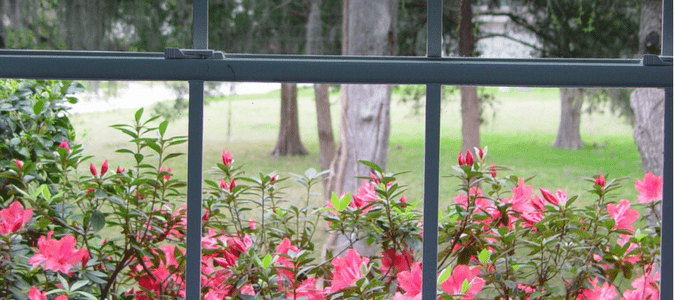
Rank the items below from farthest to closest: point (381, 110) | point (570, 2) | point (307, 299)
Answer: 1. point (570, 2)
2. point (381, 110)
3. point (307, 299)

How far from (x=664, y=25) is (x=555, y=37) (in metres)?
5.15

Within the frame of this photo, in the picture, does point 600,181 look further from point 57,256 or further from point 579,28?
point 579,28

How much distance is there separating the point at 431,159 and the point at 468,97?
528 cm

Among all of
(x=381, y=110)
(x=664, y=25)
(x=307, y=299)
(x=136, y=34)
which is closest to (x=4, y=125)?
(x=307, y=299)

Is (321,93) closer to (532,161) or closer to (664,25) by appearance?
(532,161)

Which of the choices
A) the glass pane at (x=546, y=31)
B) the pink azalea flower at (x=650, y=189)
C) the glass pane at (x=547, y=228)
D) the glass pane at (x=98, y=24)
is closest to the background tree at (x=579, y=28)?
the glass pane at (x=546, y=31)

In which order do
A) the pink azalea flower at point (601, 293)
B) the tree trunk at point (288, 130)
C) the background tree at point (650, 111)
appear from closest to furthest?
Answer: the pink azalea flower at point (601, 293)
the background tree at point (650, 111)
the tree trunk at point (288, 130)

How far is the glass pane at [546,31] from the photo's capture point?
5043mm

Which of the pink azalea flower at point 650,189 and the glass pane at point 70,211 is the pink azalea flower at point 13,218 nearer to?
the glass pane at point 70,211

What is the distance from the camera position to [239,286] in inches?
27.0

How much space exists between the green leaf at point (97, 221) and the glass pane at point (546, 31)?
4.21 m

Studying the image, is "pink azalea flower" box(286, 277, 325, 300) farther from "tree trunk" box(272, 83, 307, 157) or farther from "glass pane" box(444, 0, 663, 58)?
"tree trunk" box(272, 83, 307, 157)

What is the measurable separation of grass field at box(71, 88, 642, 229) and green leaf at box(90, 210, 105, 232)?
18.1ft

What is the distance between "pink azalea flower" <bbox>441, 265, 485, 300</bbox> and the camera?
0.66 meters
